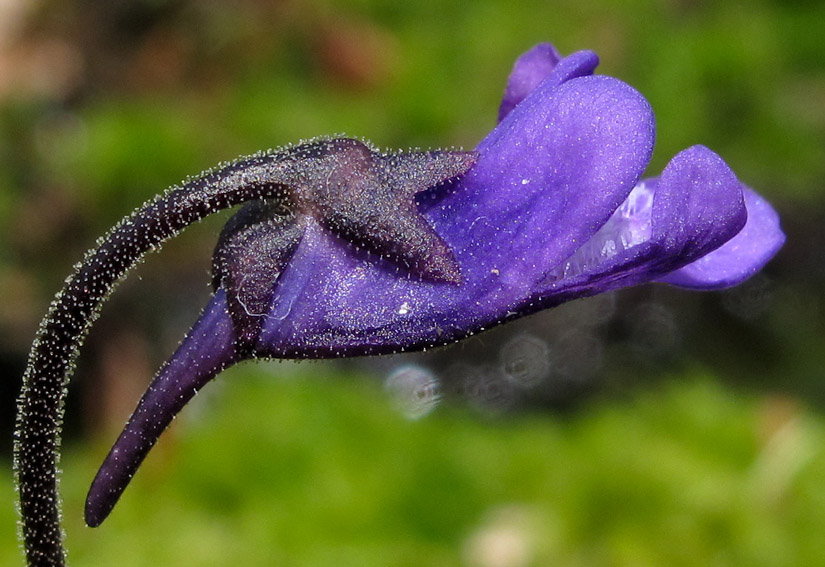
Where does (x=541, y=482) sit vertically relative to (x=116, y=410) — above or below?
below

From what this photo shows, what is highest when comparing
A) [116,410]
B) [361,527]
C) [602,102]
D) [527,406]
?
[116,410]

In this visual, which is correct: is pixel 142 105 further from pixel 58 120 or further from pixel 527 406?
pixel 527 406

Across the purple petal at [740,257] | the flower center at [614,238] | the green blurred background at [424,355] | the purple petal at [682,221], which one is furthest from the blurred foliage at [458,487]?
the purple petal at [682,221]

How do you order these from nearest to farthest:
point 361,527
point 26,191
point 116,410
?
point 361,527 < point 116,410 < point 26,191

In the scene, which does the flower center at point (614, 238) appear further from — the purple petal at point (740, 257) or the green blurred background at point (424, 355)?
the green blurred background at point (424, 355)

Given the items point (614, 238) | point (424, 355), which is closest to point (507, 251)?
point (614, 238)

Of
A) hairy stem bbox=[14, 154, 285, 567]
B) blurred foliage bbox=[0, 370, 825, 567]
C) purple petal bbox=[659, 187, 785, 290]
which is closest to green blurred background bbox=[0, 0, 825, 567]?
blurred foliage bbox=[0, 370, 825, 567]

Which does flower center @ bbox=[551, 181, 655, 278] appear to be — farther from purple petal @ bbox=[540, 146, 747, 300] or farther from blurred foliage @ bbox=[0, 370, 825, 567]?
blurred foliage @ bbox=[0, 370, 825, 567]

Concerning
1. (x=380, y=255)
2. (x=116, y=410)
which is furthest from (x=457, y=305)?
(x=116, y=410)
